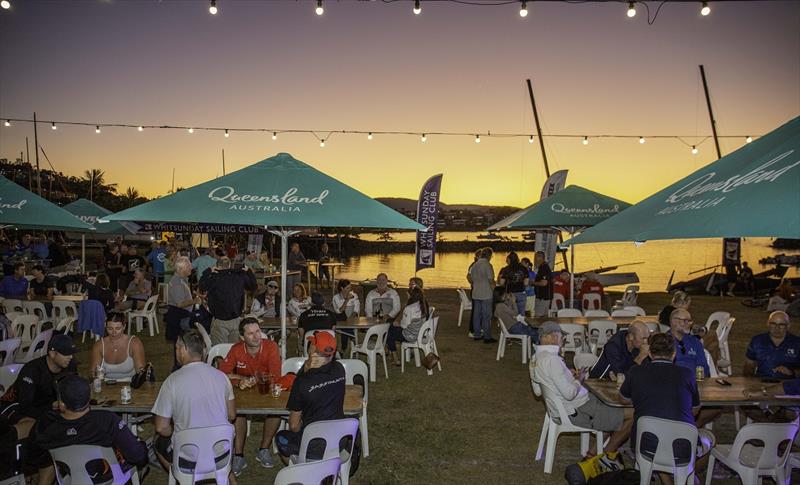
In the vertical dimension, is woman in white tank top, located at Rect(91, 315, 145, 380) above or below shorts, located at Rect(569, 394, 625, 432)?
above

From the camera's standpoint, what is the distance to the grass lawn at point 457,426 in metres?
4.41

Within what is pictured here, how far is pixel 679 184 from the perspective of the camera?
3.30 m

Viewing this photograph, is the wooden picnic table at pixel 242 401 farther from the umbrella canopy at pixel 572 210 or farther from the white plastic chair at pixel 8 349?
the umbrella canopy at pixel 572 210

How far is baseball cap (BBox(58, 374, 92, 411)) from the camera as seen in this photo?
2.91 m

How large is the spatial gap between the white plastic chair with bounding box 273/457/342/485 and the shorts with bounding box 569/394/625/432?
99.1 inches

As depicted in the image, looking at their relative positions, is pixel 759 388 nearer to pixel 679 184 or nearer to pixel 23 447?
pixel 679 184

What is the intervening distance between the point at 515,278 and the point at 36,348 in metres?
7.46

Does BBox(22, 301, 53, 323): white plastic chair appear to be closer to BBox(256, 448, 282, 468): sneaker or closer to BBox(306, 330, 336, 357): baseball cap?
BBox(256, 448, 282, 468): sneaker

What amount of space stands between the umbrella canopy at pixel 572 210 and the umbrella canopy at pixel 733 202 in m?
5.22

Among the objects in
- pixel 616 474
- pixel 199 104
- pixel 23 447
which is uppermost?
pixel 199 104

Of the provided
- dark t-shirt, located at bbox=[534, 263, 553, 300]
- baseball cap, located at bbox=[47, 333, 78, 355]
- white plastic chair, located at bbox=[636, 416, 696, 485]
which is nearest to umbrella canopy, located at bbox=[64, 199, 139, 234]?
dark t-shirt, located at bbox=[534, 263, 553, 300]

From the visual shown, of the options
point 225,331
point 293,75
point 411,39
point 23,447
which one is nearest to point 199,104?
point 293,75

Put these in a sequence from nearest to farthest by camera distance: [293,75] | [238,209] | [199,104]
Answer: [238,209]
[293,75]
[199,104]

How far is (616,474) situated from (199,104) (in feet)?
56.1
